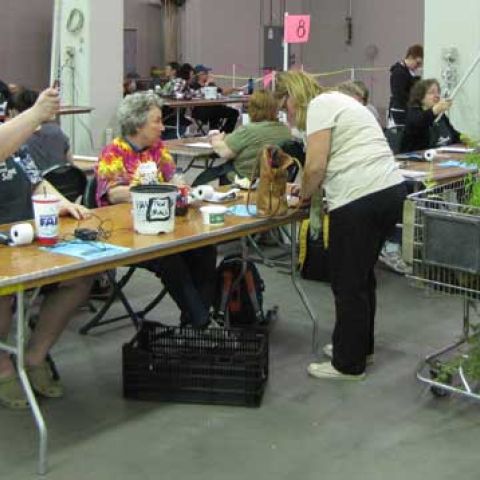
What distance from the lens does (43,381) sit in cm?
342

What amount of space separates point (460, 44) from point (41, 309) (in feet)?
13.7

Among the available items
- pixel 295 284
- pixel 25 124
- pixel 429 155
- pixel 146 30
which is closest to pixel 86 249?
pixel 25 124

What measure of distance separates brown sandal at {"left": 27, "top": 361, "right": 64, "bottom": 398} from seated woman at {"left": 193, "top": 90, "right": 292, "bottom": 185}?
86.1 inches

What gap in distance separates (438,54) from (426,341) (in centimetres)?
Result: 304

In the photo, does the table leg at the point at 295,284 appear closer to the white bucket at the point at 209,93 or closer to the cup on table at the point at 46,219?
the cup on table at the point at 46,219

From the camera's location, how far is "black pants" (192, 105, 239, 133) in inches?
439

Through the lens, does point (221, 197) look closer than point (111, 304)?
Yes

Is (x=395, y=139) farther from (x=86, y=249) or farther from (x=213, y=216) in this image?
(x=86, y=249)

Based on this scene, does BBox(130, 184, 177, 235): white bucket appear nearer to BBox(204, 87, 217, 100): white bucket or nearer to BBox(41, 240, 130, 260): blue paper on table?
BBox(41, 240, 130, 260): blue paper on table

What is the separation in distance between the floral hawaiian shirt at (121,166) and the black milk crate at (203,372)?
83 cm

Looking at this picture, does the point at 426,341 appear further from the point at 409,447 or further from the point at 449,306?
the point at 409,447

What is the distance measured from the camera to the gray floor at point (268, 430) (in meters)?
2.88

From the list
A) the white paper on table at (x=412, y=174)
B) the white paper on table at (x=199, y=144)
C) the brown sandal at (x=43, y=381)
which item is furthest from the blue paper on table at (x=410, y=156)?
the brown sandal at (x=43, y=381)

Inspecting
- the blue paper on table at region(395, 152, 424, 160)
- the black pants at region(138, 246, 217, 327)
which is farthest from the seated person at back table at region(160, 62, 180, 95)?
the black pants at region(138, 246, 217, 327)
